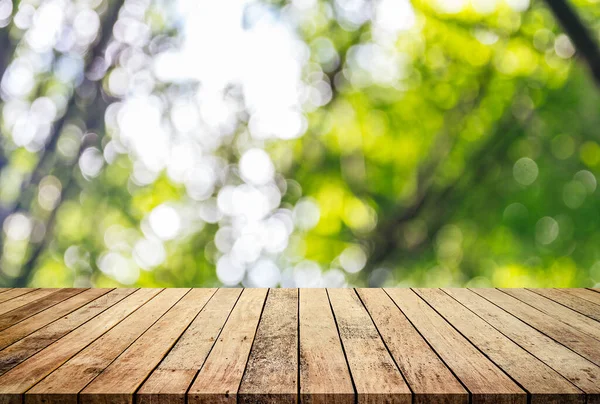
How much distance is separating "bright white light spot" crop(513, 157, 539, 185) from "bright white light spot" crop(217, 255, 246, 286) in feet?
5.96

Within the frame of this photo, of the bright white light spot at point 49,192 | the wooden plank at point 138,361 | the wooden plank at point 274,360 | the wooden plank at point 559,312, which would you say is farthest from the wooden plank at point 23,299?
the wooden plank at point 559,312

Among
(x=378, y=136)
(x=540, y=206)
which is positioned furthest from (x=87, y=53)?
(x=540, y=206)

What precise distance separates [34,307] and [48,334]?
522 millimetres

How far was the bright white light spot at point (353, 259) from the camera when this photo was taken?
379cm

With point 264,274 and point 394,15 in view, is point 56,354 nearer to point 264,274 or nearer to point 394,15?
point 264,274

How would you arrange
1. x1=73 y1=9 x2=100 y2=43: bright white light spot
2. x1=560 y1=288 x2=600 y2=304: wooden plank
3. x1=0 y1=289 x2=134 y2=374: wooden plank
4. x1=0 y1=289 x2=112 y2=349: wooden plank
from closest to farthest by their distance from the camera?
1. x1=0 y1=289 x2=134 y2=374: wooden plank
2. x1=0 y1=289 x2=112 y2=349: wooden plank
3. x1=560 y1=288 x2=600 y2=304: wooden plank
4. x1=73 y1=9 x2=100 y2=43: bright white light spot

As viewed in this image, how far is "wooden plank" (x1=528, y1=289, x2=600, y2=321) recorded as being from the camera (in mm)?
2309

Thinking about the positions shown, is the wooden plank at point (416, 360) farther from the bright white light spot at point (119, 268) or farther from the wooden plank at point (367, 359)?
the bright white light spot at point (119, 268)

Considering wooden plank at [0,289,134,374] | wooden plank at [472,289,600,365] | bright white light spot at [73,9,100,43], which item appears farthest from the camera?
bright white light spot at [73,9,100,43]

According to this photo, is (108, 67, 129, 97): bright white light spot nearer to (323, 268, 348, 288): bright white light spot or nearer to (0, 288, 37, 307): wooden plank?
(0, 288, 37, 307): wooden plank

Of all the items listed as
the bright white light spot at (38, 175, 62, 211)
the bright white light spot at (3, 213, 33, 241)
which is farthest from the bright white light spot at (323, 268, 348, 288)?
the bright white light spot at (3, 213, 33, 241)

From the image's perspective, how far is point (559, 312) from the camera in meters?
2.30

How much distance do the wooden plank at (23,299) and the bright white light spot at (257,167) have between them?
1.38 metres

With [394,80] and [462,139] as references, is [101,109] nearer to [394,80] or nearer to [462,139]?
[394,80]
